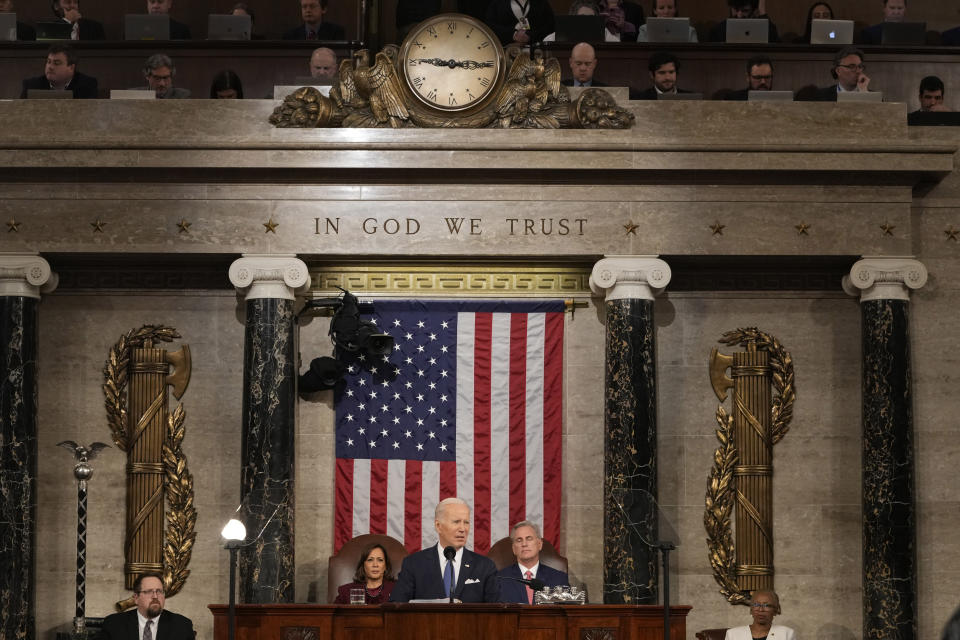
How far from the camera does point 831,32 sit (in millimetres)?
14727

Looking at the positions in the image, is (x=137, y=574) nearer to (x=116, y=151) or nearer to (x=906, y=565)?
(x=116, y=151)

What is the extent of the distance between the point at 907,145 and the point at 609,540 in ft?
14.8

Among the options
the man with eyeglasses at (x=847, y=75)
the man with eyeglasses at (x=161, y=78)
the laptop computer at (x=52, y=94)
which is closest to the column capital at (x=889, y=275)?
the man with eyeglasses at (x=847, y=75)

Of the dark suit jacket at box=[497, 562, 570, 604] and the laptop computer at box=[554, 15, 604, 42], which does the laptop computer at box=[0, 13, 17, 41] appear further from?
the dark suit jacket at box=[497, 562, 570, 604]

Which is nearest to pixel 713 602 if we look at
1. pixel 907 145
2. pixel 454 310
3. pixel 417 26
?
pixel 454 310

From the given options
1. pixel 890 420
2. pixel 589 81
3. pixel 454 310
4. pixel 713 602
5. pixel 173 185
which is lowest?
pixel 713 602

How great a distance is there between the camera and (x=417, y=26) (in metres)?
13.4

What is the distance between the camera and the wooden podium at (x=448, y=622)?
968 cm

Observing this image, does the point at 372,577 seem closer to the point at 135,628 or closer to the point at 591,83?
the point at 135,628

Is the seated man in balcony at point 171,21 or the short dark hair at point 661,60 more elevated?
the seated man in balcony at point 171,21

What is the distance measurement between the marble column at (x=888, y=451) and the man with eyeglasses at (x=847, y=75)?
1.66m

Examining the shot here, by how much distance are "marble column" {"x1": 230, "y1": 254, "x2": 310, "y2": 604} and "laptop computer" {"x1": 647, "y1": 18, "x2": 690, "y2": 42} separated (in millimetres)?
4276

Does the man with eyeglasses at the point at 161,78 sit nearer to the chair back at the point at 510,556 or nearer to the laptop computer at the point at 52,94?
the laptop computer at the point at 52,94

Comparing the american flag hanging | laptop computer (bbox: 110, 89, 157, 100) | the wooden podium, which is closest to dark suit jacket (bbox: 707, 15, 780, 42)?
the american flag hanging
